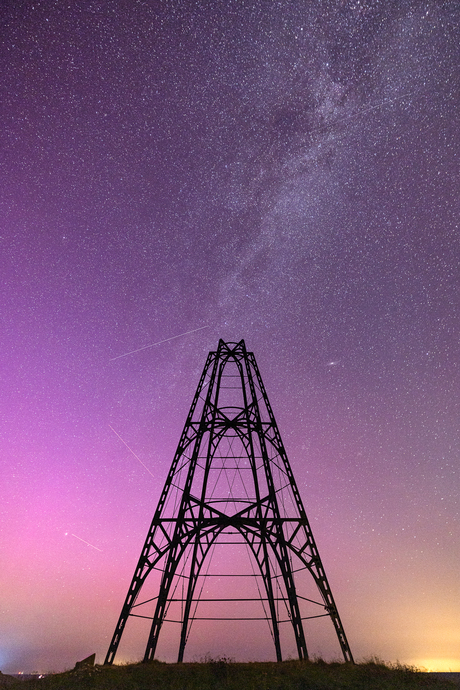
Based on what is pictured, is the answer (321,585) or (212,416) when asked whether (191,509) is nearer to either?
(212,416)

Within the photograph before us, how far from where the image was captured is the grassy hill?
11.1 metres

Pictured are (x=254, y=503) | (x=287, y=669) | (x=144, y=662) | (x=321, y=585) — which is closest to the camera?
(x=287, y=669)

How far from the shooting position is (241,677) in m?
11.6

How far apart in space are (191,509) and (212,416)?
12.4ft

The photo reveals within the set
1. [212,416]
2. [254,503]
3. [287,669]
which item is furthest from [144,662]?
[212,416]

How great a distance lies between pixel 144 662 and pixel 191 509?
4.68 metres

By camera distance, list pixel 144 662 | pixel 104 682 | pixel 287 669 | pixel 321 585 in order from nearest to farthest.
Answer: pixel 104 682
pixel 287 669
pixel 144 662
pixel 321 585

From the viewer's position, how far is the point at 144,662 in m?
13.3

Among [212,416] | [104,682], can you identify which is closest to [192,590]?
[104,682]

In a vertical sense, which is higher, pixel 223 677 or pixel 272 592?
pixel 272 592

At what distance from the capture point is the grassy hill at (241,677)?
11.1 metres

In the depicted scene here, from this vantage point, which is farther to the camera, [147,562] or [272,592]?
[272,592]

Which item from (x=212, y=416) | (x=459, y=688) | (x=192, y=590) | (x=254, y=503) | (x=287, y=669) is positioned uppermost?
(x=212, y=416)

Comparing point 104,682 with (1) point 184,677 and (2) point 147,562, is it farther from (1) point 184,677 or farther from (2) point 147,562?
(2) point 147,562
